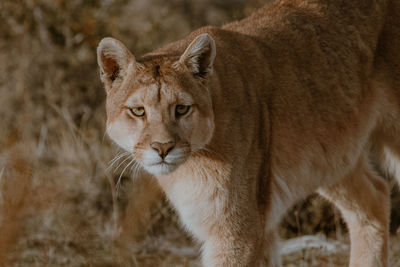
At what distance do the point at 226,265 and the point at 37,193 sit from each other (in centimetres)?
217

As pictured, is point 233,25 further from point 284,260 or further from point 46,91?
point 46,91

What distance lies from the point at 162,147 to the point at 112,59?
28.9 inches

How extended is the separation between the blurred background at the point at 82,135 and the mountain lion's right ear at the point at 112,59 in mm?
949

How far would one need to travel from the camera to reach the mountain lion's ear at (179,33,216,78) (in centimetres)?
366

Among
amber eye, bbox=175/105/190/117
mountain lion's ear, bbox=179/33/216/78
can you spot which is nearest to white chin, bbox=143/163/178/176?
amber eye, bbox=175/105/190/117

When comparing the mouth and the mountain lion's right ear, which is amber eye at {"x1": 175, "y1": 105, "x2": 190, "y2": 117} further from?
the mountain lion's right ear

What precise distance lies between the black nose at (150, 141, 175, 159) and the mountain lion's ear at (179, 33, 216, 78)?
542 millimetres

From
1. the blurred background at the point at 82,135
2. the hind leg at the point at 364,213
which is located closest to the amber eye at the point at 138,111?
the blurred background at the point at 82,135

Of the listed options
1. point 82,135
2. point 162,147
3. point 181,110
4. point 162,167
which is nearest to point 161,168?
point 162,167

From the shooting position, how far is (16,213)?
151 cm

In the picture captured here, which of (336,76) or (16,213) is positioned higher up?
(16,213)

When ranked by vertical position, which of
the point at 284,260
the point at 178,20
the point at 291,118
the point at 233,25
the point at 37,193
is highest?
the point at 37,193

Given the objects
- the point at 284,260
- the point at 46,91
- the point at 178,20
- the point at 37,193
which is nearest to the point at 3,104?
the point at 46,91

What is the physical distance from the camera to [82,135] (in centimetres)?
553
